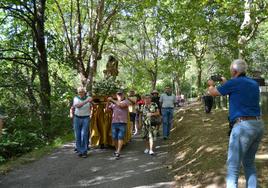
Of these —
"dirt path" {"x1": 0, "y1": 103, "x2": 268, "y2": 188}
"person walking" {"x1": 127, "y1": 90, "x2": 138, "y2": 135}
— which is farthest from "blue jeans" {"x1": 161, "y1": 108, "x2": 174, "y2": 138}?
"dirt path" {"x1": 0, "y1": 103, "x2": 268, "y2": 188}

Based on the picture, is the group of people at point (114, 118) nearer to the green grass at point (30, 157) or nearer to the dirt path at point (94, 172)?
the dirt path at point (94, 172)

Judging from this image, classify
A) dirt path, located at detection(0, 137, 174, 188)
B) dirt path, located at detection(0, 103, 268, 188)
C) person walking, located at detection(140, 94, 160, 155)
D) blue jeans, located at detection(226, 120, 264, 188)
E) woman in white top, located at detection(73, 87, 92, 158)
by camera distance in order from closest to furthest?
1. blue jeans, located at detection(226, 120, 264, 188)
2. dirt path, located at detection(0, 103, 268, 188)
3. dirt path, located at detection(0, 137, 174, 188)
4. woman in white top, located at detection(73, 87, 92, 158)
5. person walking, located at detection(140, 94, 160, 155)

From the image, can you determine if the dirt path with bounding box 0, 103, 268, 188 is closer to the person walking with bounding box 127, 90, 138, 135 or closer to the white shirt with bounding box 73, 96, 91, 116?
the white shirt with bounding box 73, 96, 91, 116

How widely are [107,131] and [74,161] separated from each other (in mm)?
2070

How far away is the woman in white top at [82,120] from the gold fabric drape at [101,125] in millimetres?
1174

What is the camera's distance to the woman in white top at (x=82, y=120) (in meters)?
10.7

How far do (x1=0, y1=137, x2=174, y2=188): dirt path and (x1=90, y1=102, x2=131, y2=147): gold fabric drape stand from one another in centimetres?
65

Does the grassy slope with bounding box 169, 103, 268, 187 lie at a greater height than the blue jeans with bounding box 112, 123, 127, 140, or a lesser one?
lesser

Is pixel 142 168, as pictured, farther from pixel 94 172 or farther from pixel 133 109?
pixel 133 109

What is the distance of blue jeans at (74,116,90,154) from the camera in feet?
35.3

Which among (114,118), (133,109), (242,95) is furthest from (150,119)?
(242,95)

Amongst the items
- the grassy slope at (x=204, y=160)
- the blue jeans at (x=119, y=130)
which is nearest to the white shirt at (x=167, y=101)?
the grassy slope at (x=204, y=160)

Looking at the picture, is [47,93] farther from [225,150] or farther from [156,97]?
[225,150]

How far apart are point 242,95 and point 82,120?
629 centimetres
